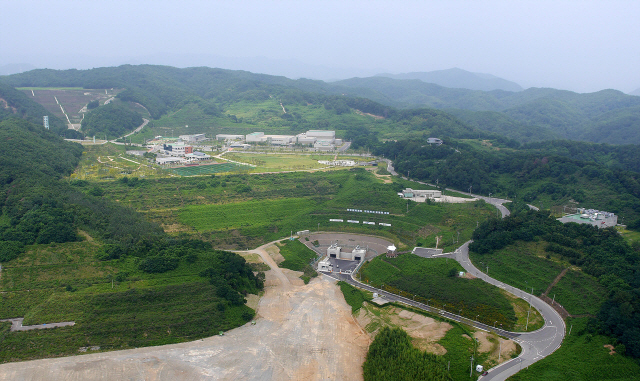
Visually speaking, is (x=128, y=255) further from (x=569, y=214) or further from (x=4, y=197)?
(x=569, y=214)

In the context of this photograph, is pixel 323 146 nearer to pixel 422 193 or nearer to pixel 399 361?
pixel 422 193

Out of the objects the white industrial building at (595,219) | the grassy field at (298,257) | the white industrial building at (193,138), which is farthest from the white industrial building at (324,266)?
the white industrial building at (193,138)

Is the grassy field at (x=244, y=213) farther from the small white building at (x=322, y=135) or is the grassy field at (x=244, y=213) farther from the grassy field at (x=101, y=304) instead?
the small white building at (x=322, y=135)

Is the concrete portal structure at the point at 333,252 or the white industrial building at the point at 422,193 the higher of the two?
the white industrial building at the point at 422,193

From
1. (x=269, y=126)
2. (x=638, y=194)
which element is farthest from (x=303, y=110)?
(x=638, y=194)

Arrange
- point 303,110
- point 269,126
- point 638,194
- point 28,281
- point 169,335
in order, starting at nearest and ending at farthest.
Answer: point 169,335
point 28,281
point 638,194
point 269,126
point 303,110

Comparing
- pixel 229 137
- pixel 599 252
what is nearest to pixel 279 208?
pixel 599 252

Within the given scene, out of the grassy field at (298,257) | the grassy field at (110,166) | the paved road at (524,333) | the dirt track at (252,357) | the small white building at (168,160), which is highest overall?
the small white building at (168,160)

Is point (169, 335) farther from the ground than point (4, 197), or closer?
closer
